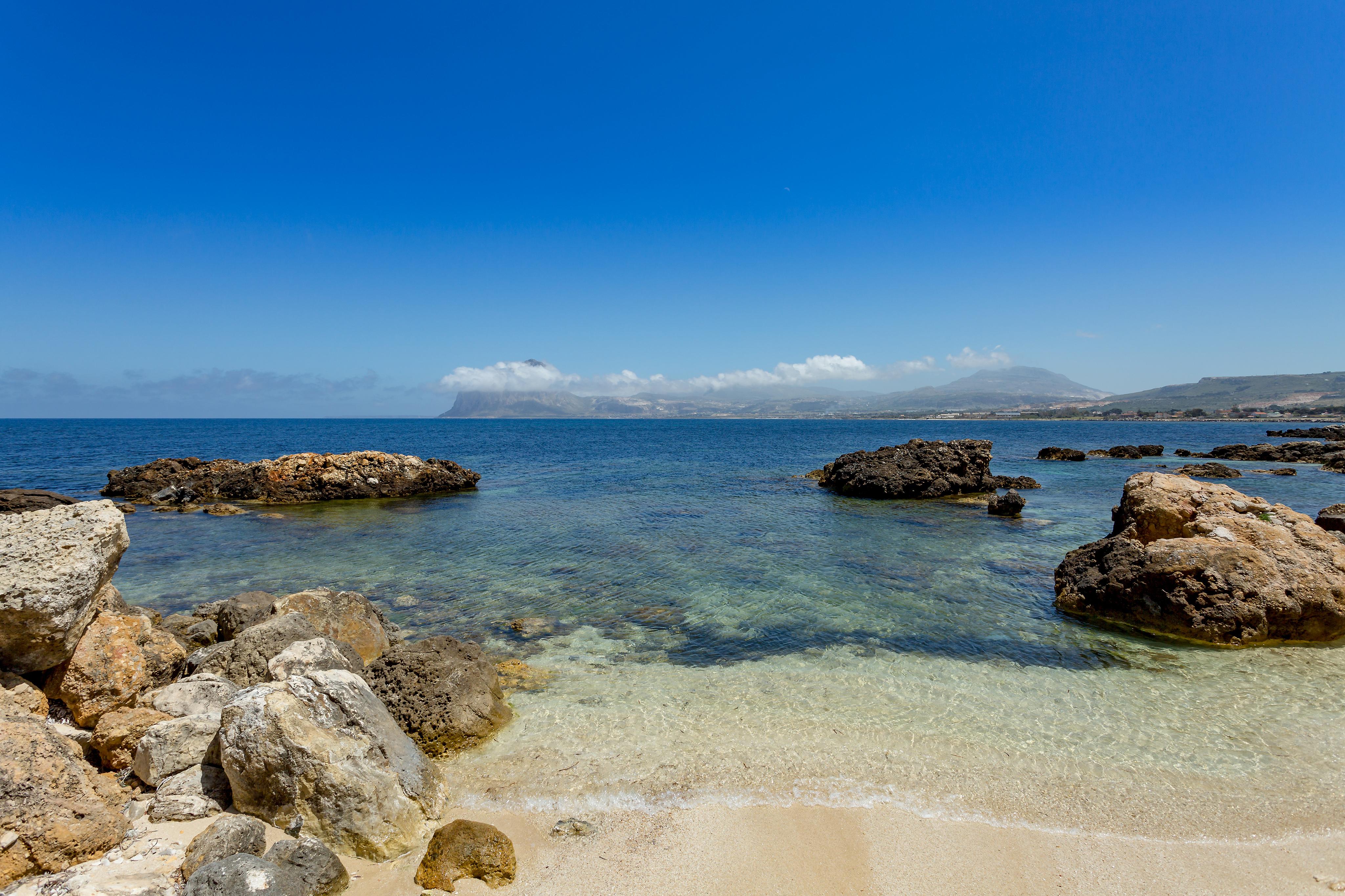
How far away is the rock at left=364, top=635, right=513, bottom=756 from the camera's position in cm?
787

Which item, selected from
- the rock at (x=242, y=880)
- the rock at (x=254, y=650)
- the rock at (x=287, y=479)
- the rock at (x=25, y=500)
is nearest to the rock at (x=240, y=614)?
the rock at (x=254, y=650)

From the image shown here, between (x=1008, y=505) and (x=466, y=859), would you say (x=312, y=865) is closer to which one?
(x=466, y=859)

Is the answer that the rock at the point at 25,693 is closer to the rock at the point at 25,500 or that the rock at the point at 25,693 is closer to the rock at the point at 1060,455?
the rock at the point at 25,500

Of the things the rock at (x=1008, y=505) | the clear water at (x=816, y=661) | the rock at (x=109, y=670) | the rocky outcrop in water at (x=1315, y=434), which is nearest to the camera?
the rock at (x=109, y=670)

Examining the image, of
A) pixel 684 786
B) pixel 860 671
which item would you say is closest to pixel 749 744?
pixel 684 786

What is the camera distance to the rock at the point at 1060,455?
5262 centimetres

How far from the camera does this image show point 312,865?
205 inches

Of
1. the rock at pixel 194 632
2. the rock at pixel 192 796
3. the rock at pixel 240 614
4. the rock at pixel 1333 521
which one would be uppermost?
the rock at pixel 1333 521

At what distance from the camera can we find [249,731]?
5902mm

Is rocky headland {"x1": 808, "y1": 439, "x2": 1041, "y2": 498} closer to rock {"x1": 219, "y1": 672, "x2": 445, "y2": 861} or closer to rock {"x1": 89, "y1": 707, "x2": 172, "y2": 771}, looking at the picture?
rock {"x1": 219, "y1": 672, "x2": 445, "y2": 861}

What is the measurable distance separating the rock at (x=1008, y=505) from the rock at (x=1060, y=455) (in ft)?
110

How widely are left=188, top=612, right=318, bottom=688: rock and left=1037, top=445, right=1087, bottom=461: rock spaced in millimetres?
58143

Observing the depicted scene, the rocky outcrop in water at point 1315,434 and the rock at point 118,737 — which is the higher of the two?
the rocky outcrop in water at point 1315,434

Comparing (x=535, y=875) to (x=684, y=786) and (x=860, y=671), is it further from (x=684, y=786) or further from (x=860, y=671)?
(x=860, y=671)
